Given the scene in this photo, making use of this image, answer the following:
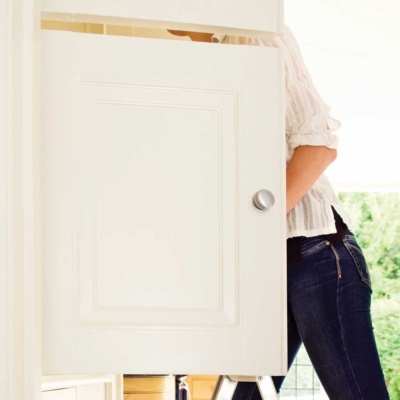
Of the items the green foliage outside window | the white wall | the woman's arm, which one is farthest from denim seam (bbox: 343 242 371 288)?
the green foliage outside window

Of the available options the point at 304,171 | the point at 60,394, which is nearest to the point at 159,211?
the point at 304,171

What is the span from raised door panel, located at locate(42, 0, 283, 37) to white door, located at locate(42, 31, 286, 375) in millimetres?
50

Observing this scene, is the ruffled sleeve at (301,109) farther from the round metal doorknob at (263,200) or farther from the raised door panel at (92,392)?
the raised door panel at (92,392)

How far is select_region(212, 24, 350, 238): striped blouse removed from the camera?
1.44 m

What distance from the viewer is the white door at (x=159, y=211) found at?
1.27 m

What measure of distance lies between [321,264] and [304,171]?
7.6 inches

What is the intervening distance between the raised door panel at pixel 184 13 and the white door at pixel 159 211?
50 mm

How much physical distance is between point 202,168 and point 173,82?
0.17 meters

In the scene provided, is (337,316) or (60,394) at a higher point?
(337,316)

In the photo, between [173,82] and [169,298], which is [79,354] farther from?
[173,82]

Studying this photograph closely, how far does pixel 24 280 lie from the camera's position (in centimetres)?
117

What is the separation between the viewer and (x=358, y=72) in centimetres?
498

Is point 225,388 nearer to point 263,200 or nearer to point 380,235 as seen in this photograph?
point 263,200

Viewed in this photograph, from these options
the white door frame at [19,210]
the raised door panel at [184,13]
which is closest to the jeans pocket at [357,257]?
the raised door panel at [184,13]
